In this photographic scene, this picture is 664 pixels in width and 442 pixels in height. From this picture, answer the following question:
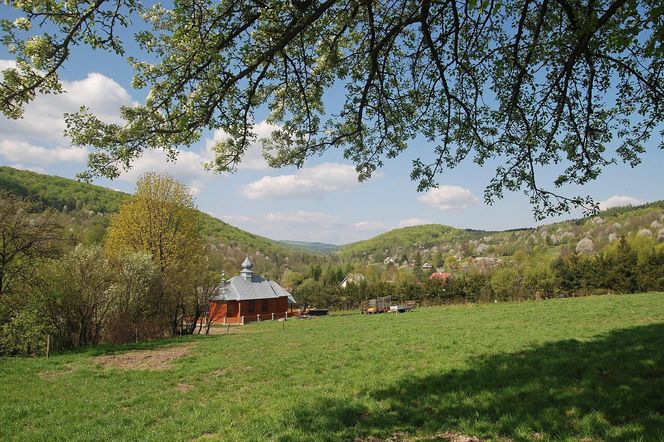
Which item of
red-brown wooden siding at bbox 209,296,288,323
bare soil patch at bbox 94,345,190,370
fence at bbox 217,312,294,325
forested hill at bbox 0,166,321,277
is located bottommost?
fence at bbox 217,312,294,325

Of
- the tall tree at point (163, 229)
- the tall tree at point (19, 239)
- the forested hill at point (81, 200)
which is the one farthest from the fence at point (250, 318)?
the forested hill at point (81, 200)

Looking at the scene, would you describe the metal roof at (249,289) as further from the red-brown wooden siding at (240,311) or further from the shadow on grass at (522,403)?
the shadow on grass at (522,403)

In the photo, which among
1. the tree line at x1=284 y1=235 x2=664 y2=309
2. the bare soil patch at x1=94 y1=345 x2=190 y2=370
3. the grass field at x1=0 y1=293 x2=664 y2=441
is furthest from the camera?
the tree line at x1=284 y1=235 x2=664 y2=309

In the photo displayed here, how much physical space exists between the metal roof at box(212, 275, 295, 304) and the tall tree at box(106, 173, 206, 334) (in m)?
17.3

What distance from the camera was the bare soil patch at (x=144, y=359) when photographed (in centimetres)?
1325

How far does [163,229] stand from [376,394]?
26880 millimetres

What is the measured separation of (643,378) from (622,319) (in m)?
11.8

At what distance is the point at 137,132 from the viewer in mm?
5535

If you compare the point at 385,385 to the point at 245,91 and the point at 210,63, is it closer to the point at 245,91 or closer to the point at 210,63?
the point at 245,91

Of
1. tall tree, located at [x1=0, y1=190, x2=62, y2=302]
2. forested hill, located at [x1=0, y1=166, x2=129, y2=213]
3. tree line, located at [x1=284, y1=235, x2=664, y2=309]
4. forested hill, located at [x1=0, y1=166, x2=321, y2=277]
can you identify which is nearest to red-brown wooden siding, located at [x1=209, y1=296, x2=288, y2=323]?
tree line, located at [x1=284, y1=235, x2=664, y2=309]

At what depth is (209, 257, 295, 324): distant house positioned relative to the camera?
48469 mm

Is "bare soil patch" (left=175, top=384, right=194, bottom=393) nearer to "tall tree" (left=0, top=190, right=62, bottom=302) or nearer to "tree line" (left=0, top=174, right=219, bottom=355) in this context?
"tree line" (left=0, top=174, right=219, bottom=355)

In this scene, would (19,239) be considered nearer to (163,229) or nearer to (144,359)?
(144,359)

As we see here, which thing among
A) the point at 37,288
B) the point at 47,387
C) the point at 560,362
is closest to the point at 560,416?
the point at 560,362
